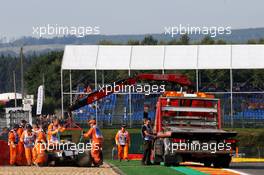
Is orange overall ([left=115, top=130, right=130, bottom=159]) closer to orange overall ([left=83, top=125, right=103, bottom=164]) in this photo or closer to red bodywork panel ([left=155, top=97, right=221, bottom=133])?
red bodywork panel ([left=155, top=97, right=221, bottom=133])

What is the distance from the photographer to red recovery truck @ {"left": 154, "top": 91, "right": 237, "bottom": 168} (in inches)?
1112

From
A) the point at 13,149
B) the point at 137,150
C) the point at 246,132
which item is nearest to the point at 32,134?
the point at 13,149

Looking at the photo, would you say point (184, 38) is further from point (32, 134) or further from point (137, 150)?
point (32, 134)

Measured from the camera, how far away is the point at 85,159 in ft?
95.6

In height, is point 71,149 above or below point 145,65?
below

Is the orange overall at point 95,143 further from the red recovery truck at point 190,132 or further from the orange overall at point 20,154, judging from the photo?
the orange overall at point 20,154

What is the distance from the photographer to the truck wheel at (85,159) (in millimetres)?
29141

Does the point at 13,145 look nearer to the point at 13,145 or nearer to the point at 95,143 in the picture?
the point at 13,145

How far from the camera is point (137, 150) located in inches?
1658

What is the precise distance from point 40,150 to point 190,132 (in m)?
5.05

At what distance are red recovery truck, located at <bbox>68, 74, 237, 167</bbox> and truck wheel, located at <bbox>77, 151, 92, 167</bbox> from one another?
2.27m

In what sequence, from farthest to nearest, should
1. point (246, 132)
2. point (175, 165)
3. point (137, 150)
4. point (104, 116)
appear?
point (104, 116)
point (246, 132)
point (137, 150)
point (175, 165)

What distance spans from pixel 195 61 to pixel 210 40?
44.3m

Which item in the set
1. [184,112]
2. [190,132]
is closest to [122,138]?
[184,112]
